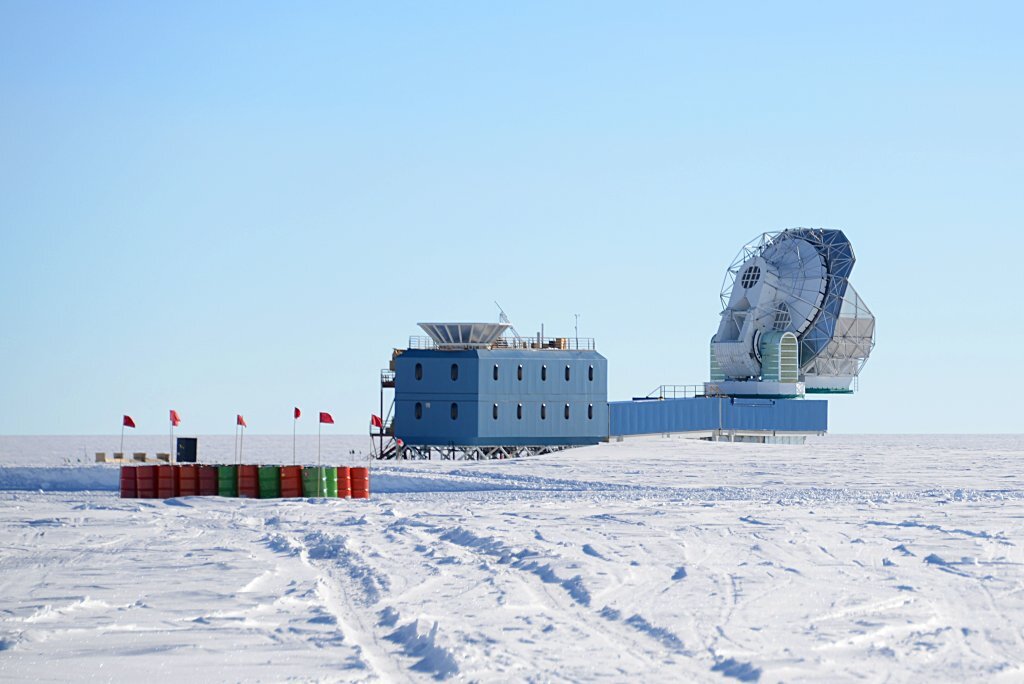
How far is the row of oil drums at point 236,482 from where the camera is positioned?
3472 cm

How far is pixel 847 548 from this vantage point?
20.2 meters

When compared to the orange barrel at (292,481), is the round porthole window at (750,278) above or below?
above

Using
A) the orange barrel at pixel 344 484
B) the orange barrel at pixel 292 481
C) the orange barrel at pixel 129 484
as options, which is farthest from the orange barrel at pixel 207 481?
the orange barrel at pixel 344 484

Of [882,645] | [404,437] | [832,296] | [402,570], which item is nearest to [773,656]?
[882,645]

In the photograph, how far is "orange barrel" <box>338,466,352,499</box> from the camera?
3528cm

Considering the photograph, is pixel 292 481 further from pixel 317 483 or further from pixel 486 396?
pixel 486 396

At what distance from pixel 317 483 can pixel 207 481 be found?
289cm

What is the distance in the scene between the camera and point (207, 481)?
3522cm

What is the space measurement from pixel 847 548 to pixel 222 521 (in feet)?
41.7

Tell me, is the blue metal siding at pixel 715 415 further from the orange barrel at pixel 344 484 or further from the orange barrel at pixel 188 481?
the orange barrel at pixel 188 481

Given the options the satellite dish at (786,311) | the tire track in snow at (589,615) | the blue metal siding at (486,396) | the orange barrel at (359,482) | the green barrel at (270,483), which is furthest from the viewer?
the satellite dish at (786,311)

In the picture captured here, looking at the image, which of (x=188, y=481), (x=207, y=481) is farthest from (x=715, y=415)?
(x=188, y=481)

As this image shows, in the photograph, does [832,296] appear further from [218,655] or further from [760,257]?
[218,655]

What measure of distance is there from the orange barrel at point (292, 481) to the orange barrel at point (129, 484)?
12.6ft
